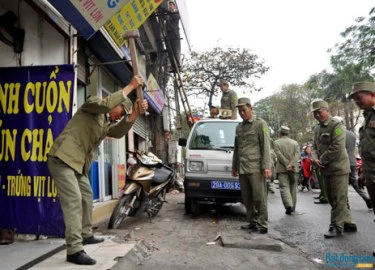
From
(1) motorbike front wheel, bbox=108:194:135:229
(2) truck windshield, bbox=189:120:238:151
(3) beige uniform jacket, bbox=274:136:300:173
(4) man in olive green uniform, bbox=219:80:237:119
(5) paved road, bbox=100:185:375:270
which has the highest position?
(4) man in olive green uniform, bbox=219:80:237:119

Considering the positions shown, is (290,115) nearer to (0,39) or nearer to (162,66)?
(162,66)

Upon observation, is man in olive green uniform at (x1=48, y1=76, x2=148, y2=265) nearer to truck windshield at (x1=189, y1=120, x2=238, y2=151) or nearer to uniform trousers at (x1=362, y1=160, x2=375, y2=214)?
uniform trousers at (x1=362, y1=160, x2=375, y2=214)

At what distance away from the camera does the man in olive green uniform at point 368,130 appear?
3.90 metres

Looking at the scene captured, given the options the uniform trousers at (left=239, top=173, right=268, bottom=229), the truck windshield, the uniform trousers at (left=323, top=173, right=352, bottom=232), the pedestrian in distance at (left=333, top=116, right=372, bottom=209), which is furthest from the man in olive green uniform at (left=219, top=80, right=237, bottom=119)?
the uniform trousers at (left=323, top=173, right=352, bottom=232)

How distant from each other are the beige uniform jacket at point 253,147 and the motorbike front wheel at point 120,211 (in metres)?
→ 1.65

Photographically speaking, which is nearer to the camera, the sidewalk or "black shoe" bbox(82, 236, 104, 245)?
the sidewalk

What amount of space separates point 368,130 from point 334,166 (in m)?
1.14

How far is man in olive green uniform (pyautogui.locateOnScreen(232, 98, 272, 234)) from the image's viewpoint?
5168 millimetres

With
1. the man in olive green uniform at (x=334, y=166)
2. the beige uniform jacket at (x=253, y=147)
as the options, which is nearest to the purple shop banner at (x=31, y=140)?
the beige uniform jacket at (x=253, y=147)

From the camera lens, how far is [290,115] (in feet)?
119

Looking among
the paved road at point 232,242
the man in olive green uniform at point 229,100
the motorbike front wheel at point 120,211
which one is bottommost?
the paved road at point 232,242

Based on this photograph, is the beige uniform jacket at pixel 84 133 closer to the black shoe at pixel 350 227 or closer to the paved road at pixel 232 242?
the paved road at pixel 232 242

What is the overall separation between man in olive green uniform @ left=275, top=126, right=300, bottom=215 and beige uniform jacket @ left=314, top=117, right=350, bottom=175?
6.46 feet

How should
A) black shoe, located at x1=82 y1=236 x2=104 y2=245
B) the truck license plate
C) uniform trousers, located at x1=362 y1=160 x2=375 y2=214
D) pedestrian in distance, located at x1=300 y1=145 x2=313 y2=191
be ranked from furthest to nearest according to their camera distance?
pedestrian in distance, located at x1=300 y1=145 x2=313 y2=191 → the truck license plate → black shoe, located at x1=82 y1=236 x2=104 y2=245 → uniform trousers, located at x1=362 y1=160 x2=375 y2=214
